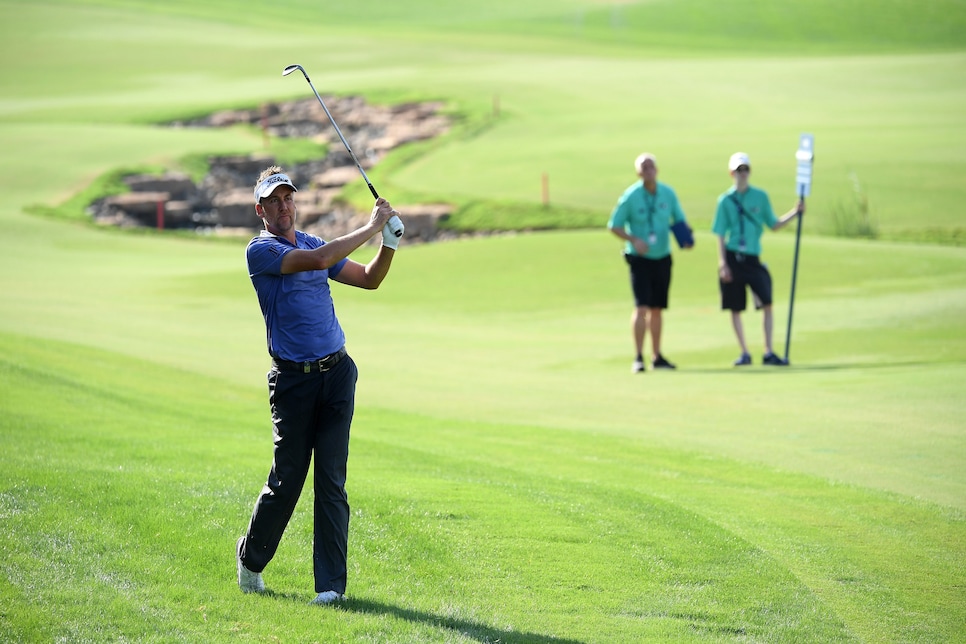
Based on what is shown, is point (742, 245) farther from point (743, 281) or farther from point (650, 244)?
point (650, 244)

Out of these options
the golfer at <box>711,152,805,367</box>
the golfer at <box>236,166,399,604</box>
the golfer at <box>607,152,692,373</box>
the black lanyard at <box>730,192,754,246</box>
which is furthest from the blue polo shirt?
the black lanyard at <box>730,192,754,246</box>

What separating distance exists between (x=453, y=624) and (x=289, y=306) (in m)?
1.85

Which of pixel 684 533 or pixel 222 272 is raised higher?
A: pixel 684 533

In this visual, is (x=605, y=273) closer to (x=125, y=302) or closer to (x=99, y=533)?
(x=125, y=302)

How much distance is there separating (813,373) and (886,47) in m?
83.2

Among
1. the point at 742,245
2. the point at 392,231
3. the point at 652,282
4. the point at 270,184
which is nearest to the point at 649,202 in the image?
the point at 652,282

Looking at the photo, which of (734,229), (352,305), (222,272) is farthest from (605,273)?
(222,272)

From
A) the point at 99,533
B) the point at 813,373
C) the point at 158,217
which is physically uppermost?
the point at 99,533

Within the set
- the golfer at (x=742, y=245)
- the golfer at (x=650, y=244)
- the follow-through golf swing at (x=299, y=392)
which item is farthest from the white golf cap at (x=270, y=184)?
the golfer at (x=742, y=245)

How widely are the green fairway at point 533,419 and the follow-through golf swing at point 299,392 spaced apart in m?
0.29

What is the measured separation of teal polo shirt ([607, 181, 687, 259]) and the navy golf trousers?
9.25 m

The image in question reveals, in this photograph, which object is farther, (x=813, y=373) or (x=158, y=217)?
(x=158, y=217)

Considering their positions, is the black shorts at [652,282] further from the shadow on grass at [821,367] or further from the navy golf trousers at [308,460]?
the navy golf trousers at [308,460]

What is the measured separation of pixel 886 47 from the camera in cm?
8956
